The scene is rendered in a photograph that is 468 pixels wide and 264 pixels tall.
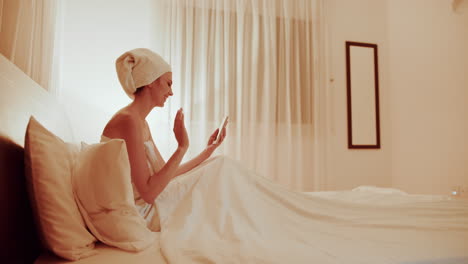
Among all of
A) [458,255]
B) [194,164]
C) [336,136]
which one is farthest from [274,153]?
[458,255]

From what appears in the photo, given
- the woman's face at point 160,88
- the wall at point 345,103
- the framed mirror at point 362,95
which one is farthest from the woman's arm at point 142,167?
the framed mirror at point 362,95

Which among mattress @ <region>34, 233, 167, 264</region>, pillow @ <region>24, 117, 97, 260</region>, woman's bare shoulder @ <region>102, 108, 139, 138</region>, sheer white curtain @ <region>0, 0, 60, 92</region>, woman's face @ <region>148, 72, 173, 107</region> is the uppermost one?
sheer white curtain @ <region>0, 0, 60, 92</region>

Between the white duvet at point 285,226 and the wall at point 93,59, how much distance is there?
67.3 inches

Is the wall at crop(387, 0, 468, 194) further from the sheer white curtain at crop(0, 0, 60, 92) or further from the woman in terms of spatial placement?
the sheer white curtain at crop(0, 0, 60, 92)

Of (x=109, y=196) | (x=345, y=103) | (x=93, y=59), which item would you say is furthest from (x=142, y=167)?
(x=345, y=103)

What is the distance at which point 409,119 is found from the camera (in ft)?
10.7

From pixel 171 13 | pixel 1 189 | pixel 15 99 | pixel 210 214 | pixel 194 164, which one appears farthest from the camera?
pixel 171 13

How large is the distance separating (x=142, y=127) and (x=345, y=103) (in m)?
2.60

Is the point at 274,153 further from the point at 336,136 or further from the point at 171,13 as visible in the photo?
the point at 171,13

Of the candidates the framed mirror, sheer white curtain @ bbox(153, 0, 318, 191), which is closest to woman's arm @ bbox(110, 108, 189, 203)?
sheer white curtain @ bbox(153, 0, 318, 191)

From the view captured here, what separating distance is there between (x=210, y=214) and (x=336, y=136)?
8.34 feet

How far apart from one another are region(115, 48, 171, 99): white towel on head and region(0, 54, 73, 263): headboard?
1.26 ft

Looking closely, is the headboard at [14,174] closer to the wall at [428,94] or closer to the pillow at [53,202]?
the pillow at [53,202]

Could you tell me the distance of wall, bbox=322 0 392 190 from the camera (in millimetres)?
3234
